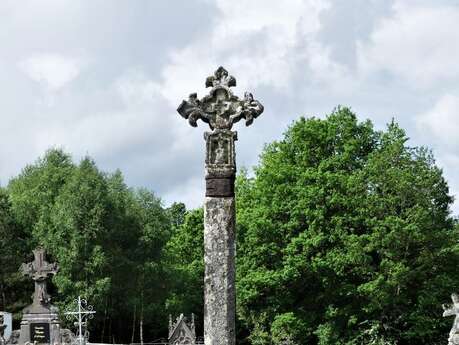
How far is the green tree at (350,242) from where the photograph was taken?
1380 inches

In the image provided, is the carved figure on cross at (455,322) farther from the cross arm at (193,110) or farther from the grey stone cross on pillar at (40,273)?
the grey stone cross on pillar at (40,273)

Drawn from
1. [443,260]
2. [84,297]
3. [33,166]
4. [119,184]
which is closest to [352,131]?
[443,260]

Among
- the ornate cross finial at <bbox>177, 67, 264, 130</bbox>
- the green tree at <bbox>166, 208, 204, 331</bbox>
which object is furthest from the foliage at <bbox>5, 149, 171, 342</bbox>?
the ornate cross finial at <bbox>177, 67, 264, 130</bbox>

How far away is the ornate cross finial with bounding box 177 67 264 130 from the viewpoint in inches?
416

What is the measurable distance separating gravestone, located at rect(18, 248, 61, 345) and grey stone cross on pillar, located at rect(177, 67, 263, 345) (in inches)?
872

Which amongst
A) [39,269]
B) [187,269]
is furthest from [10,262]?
[39,269]

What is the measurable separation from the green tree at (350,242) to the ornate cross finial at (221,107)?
80.9 ft

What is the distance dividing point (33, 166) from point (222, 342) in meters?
49.4

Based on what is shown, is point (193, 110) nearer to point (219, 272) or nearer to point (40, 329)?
point (219, 272)

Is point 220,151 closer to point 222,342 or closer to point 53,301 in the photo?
point 222,342

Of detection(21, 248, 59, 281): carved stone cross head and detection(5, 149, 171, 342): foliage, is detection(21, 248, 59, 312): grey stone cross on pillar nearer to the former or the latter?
detection(21, 248, 59, 281): carved stone cross head

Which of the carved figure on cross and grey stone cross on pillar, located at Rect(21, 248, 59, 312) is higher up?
grey stone cross on pillar, located at Rect(21, 248, 59, 312)

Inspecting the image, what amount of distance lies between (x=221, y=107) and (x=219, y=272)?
2078 millimetres

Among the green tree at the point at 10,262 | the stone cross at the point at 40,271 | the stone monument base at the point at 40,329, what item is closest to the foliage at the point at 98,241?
the green tree at the point at 10,262
